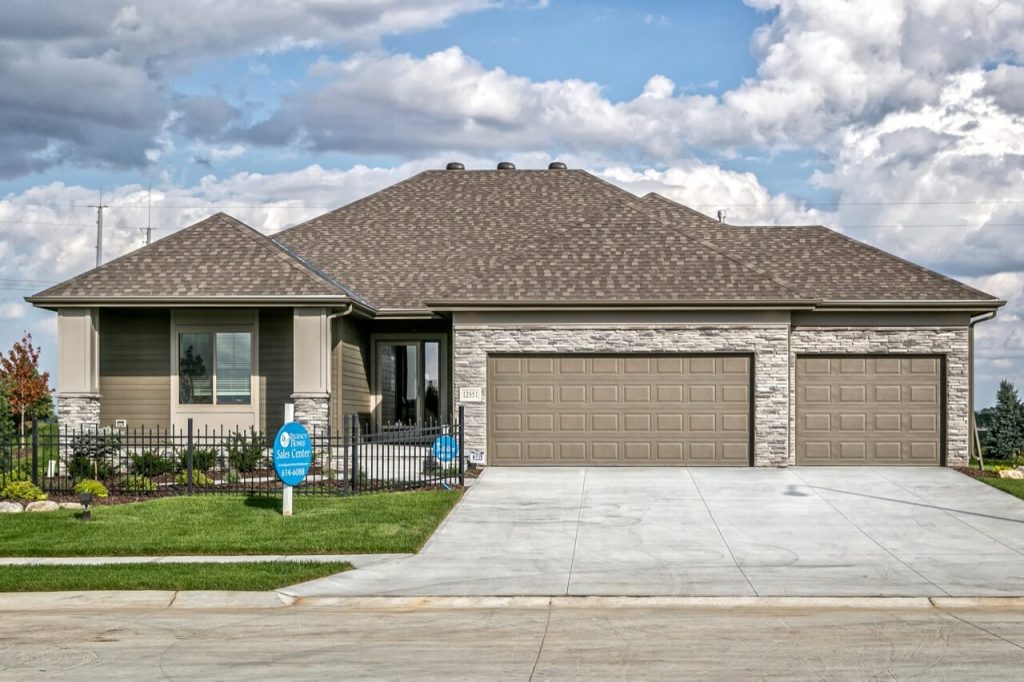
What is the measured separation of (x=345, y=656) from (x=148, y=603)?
3.85 m

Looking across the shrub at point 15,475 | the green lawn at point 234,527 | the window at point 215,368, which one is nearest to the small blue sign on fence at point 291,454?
the green lawn at point 234,527

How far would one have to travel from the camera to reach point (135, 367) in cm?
2700

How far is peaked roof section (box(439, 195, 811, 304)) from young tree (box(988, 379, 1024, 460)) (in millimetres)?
8106

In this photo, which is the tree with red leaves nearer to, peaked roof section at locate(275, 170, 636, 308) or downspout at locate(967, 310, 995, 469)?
peaked roof section at locate(275, 170, 636, 308)

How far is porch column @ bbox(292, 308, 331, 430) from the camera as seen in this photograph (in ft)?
83.3

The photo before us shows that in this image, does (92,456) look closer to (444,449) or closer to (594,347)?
(444,449)

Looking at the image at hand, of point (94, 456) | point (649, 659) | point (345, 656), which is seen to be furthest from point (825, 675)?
point (94, 456)

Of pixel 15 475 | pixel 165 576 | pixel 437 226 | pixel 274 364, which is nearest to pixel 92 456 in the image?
pixel 15 475

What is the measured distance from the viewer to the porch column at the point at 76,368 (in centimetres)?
2577

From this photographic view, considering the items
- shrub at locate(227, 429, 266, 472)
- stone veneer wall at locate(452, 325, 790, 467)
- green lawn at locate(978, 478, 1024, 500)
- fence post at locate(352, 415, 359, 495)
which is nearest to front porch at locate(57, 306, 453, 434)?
shrub at locate(227, 429, 266, 472)

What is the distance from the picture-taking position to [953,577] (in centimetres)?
1451

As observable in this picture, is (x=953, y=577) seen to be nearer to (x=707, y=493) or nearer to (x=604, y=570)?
(x=604, y=570)

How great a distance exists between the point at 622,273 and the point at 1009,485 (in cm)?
854

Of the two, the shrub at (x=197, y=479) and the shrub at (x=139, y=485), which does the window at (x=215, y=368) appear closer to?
the shrub at (x=197, y=479)
